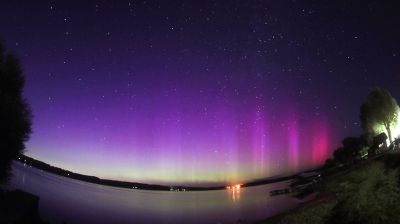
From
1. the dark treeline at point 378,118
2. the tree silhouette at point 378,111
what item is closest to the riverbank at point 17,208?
the dark treeline at point 378,118

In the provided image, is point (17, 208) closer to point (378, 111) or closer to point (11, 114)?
point (11, 114)

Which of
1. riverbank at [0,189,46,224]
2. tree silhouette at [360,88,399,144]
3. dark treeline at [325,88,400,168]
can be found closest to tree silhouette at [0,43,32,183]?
riverbank at [0,189,46,224]

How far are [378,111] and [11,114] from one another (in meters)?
84.8

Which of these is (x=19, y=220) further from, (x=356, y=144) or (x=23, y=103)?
(x=356, y=144)

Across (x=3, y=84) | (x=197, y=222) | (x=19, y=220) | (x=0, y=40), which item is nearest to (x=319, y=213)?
(x=19, y=220)

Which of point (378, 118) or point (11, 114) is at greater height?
point (378, 118)

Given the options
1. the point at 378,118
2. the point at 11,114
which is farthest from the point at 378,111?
the point at 11,114

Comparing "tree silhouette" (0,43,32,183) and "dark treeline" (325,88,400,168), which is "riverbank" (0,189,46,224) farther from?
"dark treeline" (325,88,400,168)

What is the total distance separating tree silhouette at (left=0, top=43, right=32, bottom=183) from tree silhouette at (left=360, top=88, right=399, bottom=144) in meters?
81.2

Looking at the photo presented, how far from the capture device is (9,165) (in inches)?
1410

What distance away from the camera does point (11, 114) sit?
33812 mm

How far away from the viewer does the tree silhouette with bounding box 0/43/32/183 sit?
1314 inches

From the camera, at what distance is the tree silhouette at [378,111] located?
88.2m

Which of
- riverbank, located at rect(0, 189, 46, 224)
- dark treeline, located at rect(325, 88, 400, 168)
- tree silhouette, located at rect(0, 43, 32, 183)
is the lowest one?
riverbank, located at rect(0, 189, 46, 224)
